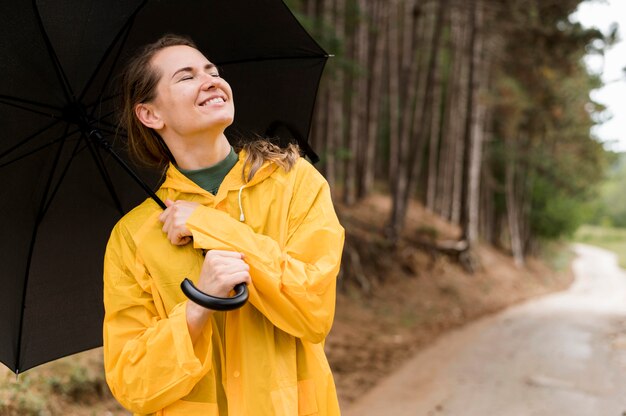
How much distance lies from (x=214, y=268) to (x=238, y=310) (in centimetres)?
24

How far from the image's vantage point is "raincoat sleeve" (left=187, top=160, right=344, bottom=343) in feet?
6.36

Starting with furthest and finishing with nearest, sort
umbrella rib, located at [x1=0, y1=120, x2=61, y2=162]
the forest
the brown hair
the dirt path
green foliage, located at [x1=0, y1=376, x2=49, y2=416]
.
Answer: the forest
the dirt path
green foliage, located at [x1=0, y1=376, x2=49, y2=416]
umbrella rib, located at [x1=0, y1=120, x2=61, y2=162]
the brown hair

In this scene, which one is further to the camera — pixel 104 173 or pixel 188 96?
pixel 104 173

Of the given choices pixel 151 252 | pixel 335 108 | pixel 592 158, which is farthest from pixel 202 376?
pixel 592 158

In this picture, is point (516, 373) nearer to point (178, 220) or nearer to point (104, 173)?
point (104, 173)

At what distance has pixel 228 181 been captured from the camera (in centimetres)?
215

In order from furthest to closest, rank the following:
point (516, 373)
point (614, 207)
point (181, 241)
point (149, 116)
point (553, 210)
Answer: point (614, 207)
point (553, 210)
point (516, 373)
point (149, 116)
point (181, 241)

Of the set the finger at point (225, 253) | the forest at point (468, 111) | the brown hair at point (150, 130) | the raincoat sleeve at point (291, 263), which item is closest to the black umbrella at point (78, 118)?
the brown hair at point (150, 130)

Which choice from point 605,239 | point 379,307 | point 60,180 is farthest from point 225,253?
point 605,239

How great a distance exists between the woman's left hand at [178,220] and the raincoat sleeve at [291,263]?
0.15ft

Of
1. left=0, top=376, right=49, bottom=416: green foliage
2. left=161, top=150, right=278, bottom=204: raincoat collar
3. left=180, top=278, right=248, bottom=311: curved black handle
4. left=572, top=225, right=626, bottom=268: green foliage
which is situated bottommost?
left=572, top=225, right=626, bottom=268: green foliage

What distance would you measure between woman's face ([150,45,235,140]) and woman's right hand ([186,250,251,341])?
465mm

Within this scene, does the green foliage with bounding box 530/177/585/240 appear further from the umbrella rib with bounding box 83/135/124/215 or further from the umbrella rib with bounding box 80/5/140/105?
the umbrella rib with bounding box 80/5/140/105

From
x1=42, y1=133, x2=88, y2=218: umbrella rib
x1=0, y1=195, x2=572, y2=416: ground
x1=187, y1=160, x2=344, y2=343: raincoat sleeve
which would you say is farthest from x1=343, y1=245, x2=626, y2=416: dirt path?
x1=187, y1=160, x2=344, y2=343: raincoat sleeve
